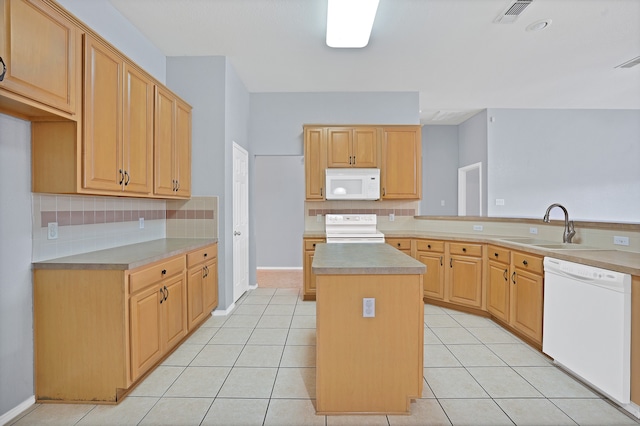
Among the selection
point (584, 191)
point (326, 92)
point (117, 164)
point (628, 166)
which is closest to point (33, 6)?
point (117, 164)

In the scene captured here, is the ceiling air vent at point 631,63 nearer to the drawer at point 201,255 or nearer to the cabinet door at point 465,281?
the cabinet door at point 465,281

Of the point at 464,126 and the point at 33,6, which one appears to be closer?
the point at 33,6

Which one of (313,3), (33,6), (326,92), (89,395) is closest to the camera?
A: (33,6)

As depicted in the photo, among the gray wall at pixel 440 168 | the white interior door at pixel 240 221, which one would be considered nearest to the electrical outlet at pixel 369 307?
the white interior door at pixel 240 221

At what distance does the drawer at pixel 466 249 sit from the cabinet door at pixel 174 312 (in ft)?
9.69

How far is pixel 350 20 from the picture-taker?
2.33 metres

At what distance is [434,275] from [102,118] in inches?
145

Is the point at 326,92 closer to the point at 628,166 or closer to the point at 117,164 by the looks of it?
the point at 117,164

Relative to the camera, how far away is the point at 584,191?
562 cm

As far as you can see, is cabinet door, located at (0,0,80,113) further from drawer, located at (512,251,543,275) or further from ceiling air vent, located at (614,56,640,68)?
ceiling air vent, located at (614,56,640,68)

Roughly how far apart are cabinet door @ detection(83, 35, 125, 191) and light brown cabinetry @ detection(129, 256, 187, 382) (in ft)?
2.30

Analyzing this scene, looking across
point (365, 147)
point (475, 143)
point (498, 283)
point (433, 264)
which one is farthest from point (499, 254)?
point (475, 143)

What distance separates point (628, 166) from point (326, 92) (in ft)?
18.6

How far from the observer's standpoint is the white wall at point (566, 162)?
5617 millimetres
